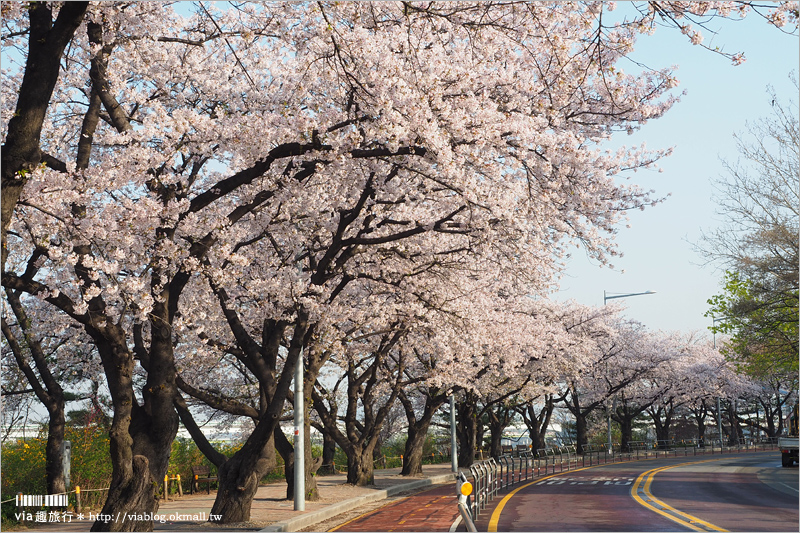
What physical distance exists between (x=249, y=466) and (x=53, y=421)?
18.0 feet

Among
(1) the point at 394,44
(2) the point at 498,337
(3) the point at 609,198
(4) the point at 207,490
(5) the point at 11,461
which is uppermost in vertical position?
(1) the point at 394,44

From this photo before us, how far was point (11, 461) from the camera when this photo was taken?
17.9m

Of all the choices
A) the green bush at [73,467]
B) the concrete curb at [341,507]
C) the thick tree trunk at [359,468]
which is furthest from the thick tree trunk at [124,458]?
the thick tree trunk at [359,468]

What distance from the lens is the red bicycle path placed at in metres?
15.0

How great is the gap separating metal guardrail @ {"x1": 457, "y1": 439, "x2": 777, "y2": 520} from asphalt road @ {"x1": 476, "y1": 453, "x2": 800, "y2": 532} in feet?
1.87

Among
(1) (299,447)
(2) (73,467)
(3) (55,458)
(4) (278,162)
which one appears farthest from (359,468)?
Answer: (4) (278,162)

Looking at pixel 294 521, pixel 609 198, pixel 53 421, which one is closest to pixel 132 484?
pixel 294 521

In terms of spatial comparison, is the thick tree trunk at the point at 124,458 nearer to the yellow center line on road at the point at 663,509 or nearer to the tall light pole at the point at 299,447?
the tall light pole at the point at 299,447

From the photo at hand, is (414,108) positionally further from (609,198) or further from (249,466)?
(249,466)

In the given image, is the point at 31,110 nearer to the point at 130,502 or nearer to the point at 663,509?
the point at 130,502

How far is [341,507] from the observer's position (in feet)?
62.6

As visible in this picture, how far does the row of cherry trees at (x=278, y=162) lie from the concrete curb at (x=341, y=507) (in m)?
1.00

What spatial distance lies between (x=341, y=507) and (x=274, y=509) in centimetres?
195

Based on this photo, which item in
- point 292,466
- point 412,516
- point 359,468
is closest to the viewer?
point 412,516
